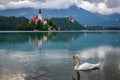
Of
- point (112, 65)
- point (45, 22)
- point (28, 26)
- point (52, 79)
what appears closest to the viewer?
point (52, 79)

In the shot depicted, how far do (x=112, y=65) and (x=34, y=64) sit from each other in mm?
5683

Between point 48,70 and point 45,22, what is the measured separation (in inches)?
6279

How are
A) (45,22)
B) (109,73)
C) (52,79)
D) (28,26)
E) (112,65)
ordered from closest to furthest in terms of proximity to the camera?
(52,79)
(109,73)
(112,65)
(28,26)
(45,22)

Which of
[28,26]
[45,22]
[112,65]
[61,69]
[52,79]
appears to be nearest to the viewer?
[52,79]

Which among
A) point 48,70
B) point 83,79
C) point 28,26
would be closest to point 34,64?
point 48,70

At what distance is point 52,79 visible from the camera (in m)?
17.0

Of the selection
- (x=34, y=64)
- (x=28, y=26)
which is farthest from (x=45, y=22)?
(x=34, y=64)

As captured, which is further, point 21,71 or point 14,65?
point 14,65

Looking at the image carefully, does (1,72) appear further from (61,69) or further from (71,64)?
(71,64)

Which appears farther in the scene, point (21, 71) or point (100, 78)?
point (21, 71)

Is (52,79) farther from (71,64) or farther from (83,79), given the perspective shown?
(71,64)

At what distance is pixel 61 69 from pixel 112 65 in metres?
4.15

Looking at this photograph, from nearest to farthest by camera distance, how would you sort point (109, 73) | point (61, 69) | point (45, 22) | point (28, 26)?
point (109, 73) → point (61, 69) → point (28, 26) → point (45, 22)

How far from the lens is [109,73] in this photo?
744 inches
